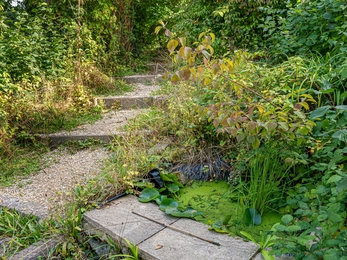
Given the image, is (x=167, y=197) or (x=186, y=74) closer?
(x=186, y=74)

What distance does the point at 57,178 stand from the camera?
267cm

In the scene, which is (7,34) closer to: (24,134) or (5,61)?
(5,61)

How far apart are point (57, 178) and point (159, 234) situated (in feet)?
4.52

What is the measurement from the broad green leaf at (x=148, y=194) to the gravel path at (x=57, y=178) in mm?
494

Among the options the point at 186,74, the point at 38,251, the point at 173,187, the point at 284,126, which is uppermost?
the point at 186,74

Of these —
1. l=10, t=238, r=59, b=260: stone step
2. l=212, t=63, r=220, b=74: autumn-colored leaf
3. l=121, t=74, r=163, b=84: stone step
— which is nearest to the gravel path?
l=10, t=238, r=59, b=260: stone step

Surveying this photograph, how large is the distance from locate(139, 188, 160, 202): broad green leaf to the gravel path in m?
0.49

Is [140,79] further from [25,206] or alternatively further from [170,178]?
[25,206]

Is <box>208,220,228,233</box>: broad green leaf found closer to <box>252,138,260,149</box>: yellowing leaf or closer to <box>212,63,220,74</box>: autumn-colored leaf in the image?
<box>252,138,260,149</box>: yellowing leaf

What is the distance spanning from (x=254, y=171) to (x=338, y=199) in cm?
64

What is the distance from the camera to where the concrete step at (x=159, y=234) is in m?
1.51

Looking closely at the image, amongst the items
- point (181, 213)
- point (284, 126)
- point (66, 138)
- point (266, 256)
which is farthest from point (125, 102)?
point (266, 256)

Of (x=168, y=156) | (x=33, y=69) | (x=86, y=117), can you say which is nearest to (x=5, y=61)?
(x=33, y=69)

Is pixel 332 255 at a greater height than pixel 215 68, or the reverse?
pixel 215 68
